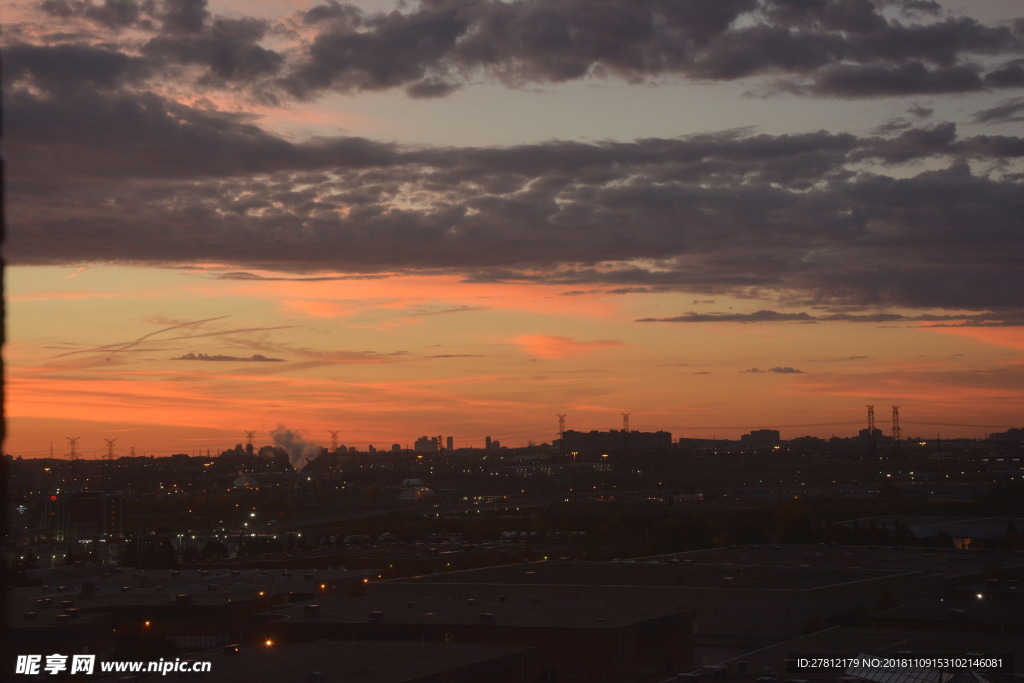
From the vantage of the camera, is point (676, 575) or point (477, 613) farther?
point (676, 575)

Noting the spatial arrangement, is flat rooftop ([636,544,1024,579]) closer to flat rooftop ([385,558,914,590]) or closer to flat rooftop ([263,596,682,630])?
flat rooftop ([385,558,914,590])

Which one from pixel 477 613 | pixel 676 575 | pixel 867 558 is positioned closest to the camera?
pixel 477 613

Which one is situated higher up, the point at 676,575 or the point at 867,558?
the point at 676,575

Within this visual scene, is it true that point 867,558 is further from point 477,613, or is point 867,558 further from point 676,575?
point 477,613

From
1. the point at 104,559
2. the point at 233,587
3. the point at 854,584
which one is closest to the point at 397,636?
the point at 233,587

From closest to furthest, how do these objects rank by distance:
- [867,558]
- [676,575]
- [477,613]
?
[477,613], [676,575], [867,558]

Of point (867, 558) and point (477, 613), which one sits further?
point (867, 558)

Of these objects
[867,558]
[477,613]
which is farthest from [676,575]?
[867,558]

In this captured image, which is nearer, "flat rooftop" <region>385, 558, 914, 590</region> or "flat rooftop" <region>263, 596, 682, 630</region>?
"flat rooftop" <region>263, 596, 682, 630</region>

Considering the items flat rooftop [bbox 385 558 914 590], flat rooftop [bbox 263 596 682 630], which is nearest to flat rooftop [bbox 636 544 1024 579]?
flat rooftop [bbox 385 558 914 590]

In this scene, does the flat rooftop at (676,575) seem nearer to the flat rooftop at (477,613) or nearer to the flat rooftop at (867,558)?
the flat rooftop at (867,558)

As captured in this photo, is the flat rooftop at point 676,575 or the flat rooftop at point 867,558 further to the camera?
the flat rooftop at point 867,558

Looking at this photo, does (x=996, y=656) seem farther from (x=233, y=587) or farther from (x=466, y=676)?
(x=233, y=587)

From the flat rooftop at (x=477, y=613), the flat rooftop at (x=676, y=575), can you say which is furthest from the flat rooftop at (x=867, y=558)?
the flat rooftop at (x=477, y=613)
